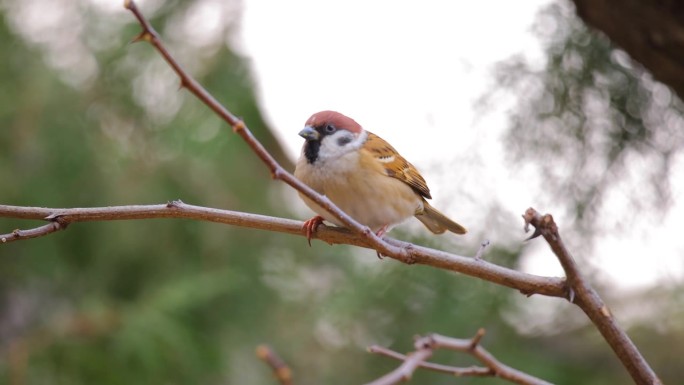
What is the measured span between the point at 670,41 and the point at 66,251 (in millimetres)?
2563

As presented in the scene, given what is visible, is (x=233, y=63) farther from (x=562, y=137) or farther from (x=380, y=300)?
(x=562, y=137)

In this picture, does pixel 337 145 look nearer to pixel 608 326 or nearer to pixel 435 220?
pixel 435 220

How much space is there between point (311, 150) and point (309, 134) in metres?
0.04

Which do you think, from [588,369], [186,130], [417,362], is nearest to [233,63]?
[186,130]

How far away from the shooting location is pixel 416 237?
3.54 m

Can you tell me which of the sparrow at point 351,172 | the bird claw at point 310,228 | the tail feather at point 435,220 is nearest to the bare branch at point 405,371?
the bird claw at point 310,228

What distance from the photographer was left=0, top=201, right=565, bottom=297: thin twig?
148 centimetres

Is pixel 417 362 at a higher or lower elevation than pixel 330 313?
lower

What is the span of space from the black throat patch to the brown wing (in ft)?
0.58

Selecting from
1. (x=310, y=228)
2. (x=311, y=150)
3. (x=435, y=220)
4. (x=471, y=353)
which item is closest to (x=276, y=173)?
(x=471, y=353)

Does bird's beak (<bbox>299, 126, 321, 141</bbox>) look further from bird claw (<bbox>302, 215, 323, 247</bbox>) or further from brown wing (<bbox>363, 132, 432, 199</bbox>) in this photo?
bird claw (<bbox>302, 215, 323, 247</bbox>)

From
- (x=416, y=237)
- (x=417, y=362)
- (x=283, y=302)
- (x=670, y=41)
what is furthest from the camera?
(x=283, y=302)

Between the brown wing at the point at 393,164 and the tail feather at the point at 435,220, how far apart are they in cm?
8

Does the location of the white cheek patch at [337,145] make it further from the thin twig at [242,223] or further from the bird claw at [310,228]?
the thin twig at [242,223]
